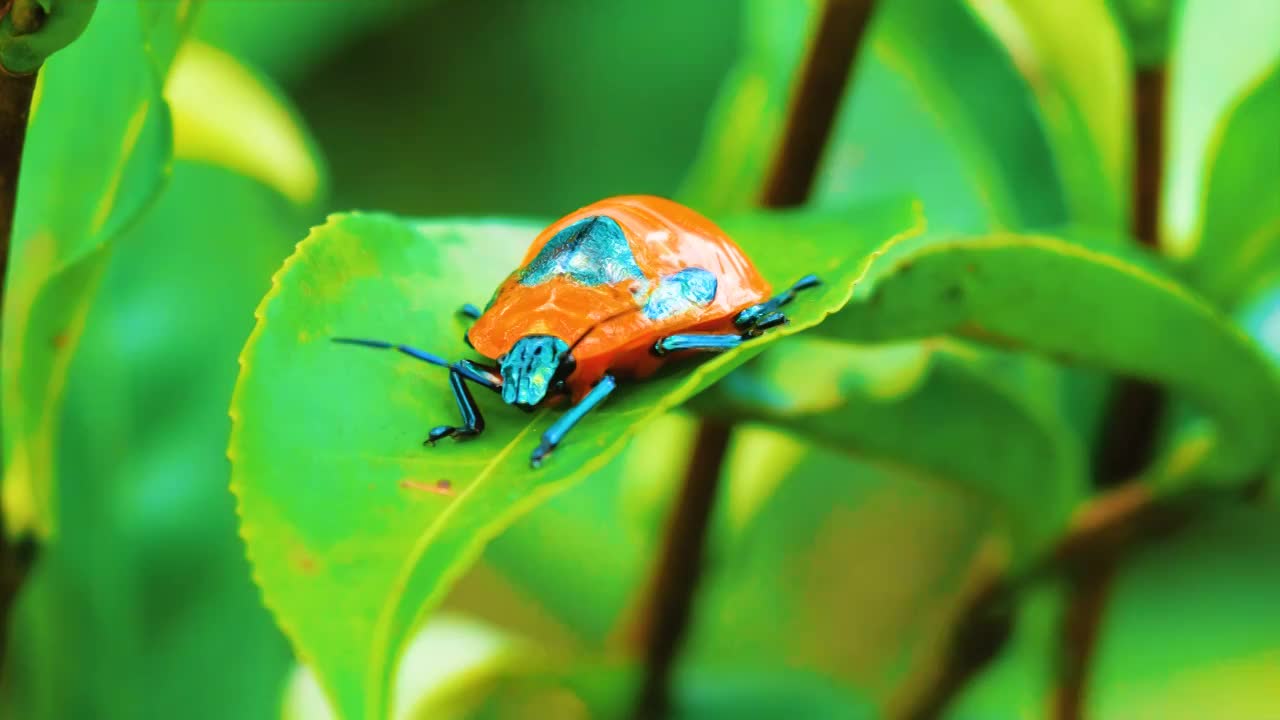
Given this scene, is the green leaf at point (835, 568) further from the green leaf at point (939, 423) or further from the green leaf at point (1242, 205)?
the green leaf at point (1242, 205)

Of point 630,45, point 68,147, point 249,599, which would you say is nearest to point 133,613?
point 249,599

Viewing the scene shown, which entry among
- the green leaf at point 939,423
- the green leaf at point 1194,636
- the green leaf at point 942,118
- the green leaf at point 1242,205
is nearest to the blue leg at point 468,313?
the green leaf at point 939,423

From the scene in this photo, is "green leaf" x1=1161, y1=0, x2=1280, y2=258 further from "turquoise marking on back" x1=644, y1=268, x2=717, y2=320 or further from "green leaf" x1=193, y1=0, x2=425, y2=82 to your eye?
"green leaf" x1=193, y1=0, x2=425, y2=82

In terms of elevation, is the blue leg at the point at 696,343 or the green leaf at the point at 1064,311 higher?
the green leaf at the point at 1064,311

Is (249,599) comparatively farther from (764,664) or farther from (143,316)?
(764,664)

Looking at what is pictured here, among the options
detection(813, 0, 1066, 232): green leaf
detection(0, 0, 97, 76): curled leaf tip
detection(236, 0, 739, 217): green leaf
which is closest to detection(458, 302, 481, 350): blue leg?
detection(0, 0, 97, 76): curled leaf tip

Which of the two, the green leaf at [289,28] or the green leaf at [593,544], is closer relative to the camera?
the green leaf at [593,544]

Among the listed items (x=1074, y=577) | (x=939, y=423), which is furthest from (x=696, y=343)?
(x=1074, y=577)
